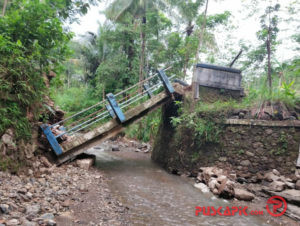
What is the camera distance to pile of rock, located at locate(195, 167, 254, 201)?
16.6 feet

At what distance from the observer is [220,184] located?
17.8 ft

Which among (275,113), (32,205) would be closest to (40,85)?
(32,205)

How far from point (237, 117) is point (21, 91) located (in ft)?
20.1

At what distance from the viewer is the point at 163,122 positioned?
10.5 m

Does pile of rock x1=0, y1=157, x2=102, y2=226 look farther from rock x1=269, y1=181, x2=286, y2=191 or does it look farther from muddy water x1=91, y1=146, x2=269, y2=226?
rock x1=269, y1=181, x2=286, y2=191

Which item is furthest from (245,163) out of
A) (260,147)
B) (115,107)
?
(115,107)

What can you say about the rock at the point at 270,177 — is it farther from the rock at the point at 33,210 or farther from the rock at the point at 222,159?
the rock at the point at 33,210

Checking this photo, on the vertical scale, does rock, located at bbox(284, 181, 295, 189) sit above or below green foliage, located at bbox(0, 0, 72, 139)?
below

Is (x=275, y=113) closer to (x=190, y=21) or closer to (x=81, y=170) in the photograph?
(x=81, y=170)

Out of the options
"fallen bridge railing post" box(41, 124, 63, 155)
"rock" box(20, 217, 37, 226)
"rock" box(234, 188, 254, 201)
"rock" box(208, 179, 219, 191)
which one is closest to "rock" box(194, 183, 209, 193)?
"rock" box(208, 179, 219, 191)

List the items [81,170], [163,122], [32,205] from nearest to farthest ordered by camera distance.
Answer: [32,205], [81,170], [163,122]

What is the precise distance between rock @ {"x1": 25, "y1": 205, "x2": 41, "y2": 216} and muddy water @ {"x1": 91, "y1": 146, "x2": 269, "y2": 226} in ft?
4.83

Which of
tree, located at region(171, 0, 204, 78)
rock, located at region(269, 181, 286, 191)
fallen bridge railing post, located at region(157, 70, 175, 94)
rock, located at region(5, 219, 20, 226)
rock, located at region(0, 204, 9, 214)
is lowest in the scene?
rock, located at region(269, 181, 286, 191)

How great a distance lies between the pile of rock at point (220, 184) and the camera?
199 inches
